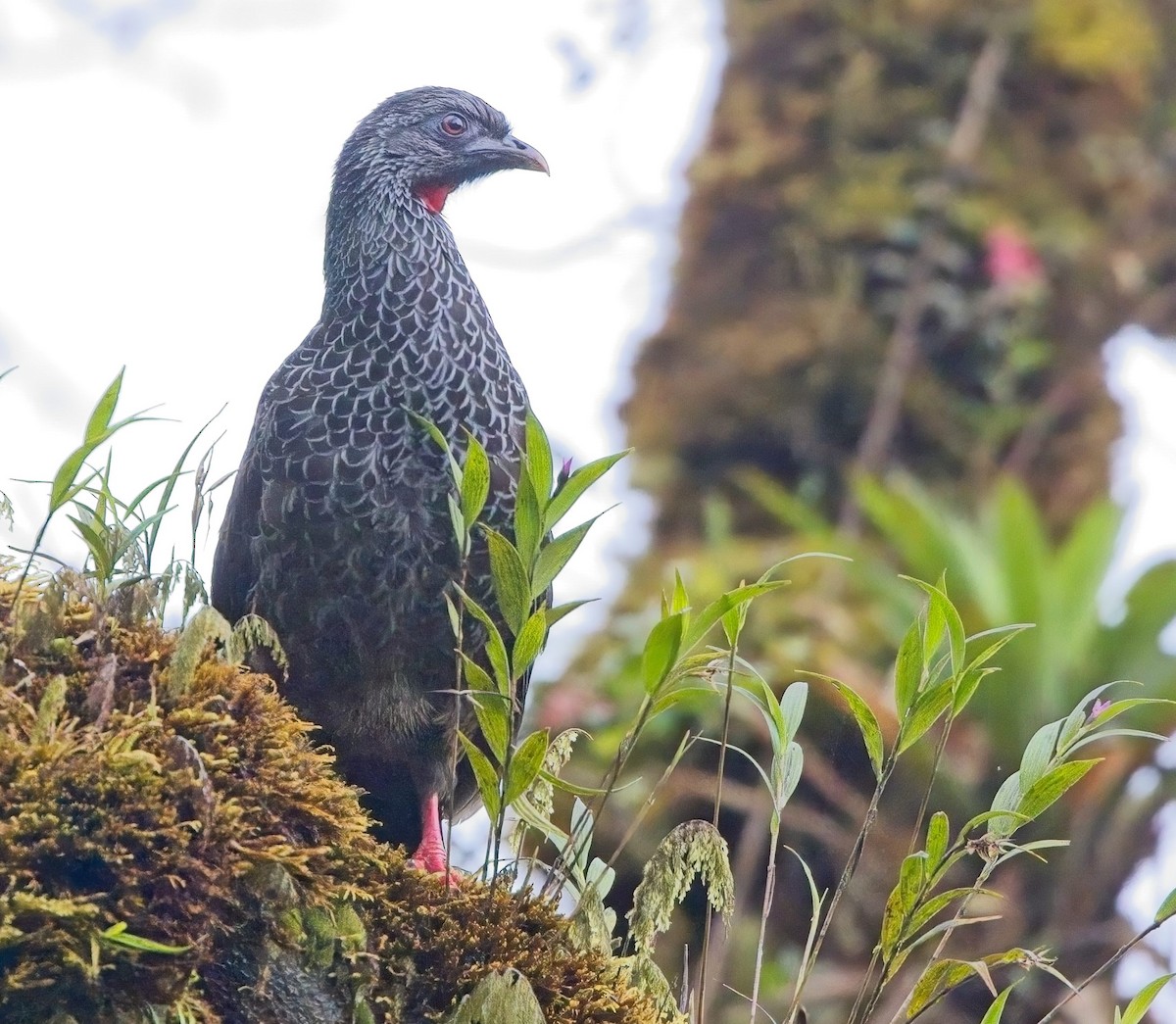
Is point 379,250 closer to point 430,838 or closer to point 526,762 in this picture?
point 430,838

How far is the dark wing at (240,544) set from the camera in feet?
12.0

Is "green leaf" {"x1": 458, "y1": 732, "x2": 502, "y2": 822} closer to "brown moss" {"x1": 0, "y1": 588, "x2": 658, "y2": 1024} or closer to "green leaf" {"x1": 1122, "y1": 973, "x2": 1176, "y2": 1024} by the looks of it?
"brown moss" {"x1": 0, "y1": 588, "x2": 658, "y2": 1024}

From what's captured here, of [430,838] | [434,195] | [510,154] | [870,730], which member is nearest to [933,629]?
[870,730]

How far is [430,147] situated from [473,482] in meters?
2.38

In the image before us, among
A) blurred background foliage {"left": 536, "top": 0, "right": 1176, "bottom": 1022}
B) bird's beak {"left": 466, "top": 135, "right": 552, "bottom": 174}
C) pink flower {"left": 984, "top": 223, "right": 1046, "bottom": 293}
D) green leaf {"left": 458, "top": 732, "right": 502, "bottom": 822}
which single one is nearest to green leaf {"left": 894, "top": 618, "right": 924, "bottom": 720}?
green leaf {"left": 458, "top": 732, "right": 502, "bottom": 822}

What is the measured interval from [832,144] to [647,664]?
260 inches

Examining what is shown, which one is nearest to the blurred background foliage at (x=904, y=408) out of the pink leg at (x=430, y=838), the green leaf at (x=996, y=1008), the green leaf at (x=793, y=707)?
the pink leg at (x=430, y=838)

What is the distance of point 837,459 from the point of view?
7.64m

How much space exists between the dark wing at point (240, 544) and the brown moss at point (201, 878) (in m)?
1.19

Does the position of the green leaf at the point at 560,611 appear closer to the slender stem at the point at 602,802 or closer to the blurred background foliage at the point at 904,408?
the slender stem at the point at 602,802

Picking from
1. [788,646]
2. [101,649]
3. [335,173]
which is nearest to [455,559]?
[101,649]

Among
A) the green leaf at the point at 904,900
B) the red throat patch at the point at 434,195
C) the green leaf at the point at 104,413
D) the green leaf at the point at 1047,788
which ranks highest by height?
the red throat patch at the point at 434,195

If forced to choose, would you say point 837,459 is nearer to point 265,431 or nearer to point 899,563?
point 899,563

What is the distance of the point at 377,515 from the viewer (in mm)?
3459
